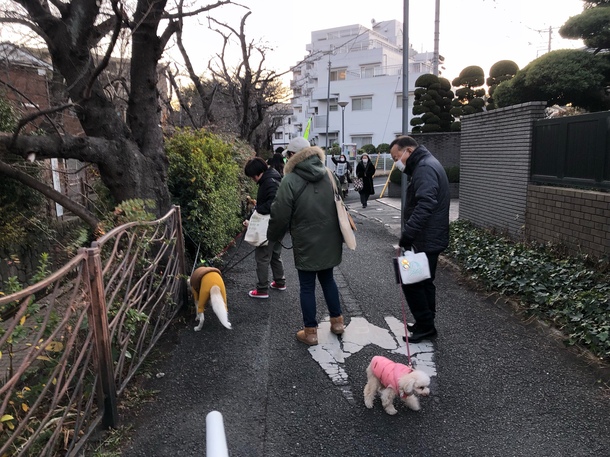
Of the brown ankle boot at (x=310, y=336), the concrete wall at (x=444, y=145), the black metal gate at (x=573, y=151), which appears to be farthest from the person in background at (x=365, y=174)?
the brown ankle boot at (x=310, y=336)

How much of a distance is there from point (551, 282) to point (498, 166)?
11.1 feet

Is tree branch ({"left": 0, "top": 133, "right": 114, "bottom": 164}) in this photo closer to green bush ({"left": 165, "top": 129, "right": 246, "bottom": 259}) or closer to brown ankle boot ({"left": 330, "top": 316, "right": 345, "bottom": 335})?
green bush ({"left": 165, "top": 129, "right": 246, "bottom": 259})

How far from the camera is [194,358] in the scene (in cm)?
401

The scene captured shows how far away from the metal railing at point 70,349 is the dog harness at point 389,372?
5.69ft

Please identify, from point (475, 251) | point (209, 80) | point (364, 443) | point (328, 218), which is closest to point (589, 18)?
point (475, 251)

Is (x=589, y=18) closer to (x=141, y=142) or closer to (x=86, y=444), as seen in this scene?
(x=141, y=142)

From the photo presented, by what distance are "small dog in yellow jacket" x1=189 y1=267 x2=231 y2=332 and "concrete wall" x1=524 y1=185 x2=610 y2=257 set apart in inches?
165

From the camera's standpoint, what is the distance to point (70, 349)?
2396 mm

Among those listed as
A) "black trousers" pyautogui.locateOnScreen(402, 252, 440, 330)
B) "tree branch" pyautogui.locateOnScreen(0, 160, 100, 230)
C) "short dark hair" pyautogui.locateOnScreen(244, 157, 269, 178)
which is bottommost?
"black trousers" pyautogui.locateOnScreen(402, 252, 440, 330)

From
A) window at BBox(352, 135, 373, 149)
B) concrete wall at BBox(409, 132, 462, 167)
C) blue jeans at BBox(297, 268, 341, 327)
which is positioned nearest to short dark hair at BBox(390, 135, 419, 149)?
blue jeans at BBox(297, 268, 341, 327)

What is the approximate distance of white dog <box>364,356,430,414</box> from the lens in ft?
9.61

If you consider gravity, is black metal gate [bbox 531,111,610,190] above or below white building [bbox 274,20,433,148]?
below

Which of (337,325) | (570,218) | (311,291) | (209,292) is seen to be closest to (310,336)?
(337,325)

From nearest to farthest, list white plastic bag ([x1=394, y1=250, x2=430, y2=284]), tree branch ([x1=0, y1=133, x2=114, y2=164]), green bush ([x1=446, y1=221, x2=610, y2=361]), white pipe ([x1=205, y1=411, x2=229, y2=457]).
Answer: white pipe ([x1=205, y1=411, x2=229, y2=457])
white plastic bag ([x1=394, y1=250, x2=430, y2=284])
green bush ([x1=446, y1=221, x2=610, y2=361])
tree branch ([x1=0, y1=133, x2=114, y2=164])
